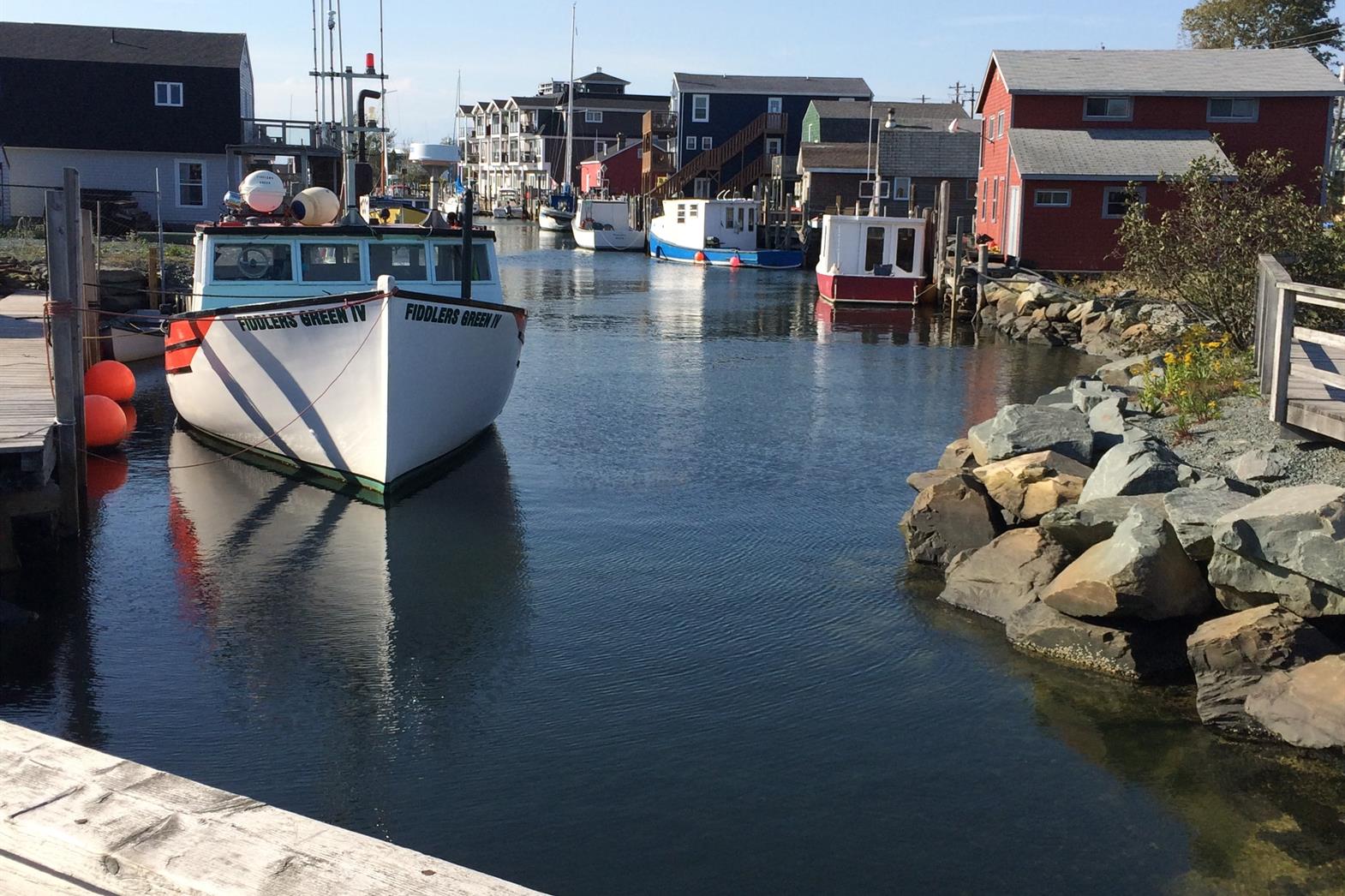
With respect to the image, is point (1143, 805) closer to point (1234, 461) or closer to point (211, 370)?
point (1234, 461)

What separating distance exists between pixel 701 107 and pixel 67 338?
69817mm

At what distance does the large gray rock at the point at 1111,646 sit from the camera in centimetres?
923

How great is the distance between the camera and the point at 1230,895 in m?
6.46

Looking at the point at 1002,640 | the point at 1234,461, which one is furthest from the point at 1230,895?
the point at 1234,461

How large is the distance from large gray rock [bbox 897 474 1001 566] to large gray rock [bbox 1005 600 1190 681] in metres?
1.94

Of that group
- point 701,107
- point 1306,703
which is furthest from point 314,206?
point 701,107

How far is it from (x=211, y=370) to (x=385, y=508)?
3257mm

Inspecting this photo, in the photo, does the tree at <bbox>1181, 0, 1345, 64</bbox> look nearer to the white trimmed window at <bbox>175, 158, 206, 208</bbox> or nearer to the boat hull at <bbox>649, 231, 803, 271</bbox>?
the boat hull at <bbox>649, 231, 803, 271</bbox>

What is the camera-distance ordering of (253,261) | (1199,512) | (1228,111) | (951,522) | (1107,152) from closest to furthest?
(1199,512)
(951,522)
(253,261)
(1107,152)
(1228,111)

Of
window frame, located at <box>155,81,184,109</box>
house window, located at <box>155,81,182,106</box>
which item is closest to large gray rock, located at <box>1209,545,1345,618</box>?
window frame, located at <box>155,81,184,109</box>

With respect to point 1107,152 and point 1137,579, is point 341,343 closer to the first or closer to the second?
point 1137,579

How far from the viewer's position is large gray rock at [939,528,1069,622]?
407 inches

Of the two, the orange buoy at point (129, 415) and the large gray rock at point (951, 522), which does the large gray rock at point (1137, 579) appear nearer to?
the large gray rock at point (951, 522)

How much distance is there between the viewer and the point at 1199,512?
31.0 feet
